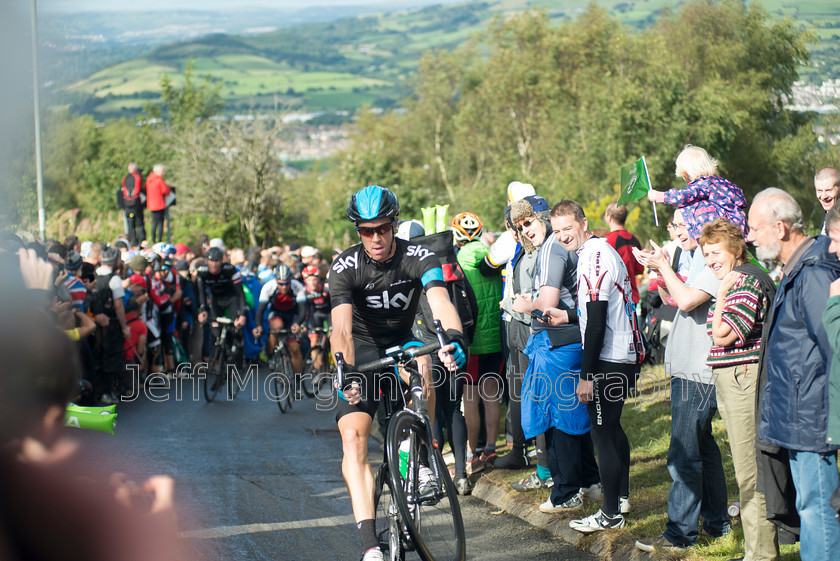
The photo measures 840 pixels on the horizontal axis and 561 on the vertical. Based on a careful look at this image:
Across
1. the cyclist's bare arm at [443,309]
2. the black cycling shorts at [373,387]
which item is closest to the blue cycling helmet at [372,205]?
the cyclist's bare arm at [443,309]

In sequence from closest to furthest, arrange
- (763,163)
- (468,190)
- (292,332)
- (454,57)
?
1. (292,332)
2. (763,163)
3. (468,190)
4. (454,57)

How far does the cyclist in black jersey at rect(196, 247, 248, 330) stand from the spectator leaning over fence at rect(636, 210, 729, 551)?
851cm

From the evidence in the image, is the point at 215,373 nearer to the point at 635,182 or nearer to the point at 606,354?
the point at 635,182

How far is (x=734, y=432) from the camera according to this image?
492 cm

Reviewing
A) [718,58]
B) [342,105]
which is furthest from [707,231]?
[342,105]

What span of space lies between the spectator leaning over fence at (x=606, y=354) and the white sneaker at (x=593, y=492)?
2.23ft

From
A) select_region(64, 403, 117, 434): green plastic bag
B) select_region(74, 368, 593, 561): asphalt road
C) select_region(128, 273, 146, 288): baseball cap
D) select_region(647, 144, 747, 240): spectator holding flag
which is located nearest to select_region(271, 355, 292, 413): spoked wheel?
select_region(74, 368, 593, 561): asphalt road

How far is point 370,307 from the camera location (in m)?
5.71

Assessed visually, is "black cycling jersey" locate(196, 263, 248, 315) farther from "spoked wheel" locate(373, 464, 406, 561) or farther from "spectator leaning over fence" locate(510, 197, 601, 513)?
"spoked wheel" locate(373, 464, 406, 561)

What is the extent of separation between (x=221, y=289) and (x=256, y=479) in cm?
544

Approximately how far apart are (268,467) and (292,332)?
4228 mm

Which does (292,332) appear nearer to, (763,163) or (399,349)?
Answer: (399,349)

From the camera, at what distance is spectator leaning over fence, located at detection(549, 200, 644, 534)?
18.5 feet

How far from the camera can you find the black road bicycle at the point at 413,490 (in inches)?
194
